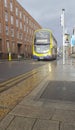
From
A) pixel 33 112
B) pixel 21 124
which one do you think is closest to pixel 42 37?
pixel 33 112

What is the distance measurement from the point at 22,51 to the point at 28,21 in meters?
14.6

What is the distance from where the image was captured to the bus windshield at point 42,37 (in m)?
30.3

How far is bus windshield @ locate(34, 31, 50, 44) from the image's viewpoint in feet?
99.3

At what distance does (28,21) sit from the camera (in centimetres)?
7244

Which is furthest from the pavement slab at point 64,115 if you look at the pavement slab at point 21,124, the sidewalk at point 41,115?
the pavement slab at point 21,124

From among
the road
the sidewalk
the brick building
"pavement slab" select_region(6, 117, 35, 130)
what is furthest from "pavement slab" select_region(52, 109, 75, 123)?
the brick building

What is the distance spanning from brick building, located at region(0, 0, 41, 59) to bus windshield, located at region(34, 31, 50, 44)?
55.7 feet

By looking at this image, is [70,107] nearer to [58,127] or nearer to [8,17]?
[58,127]

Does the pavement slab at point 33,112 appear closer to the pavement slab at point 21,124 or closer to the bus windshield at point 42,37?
the pavement slab at point 21,124

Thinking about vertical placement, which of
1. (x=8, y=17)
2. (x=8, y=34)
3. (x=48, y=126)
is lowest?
(x=48, y=126)

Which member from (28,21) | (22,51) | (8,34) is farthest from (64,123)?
A: (28,21)

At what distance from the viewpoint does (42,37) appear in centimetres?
3048

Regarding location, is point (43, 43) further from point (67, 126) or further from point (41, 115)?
point (67, 126)

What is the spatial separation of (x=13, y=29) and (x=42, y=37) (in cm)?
2613
